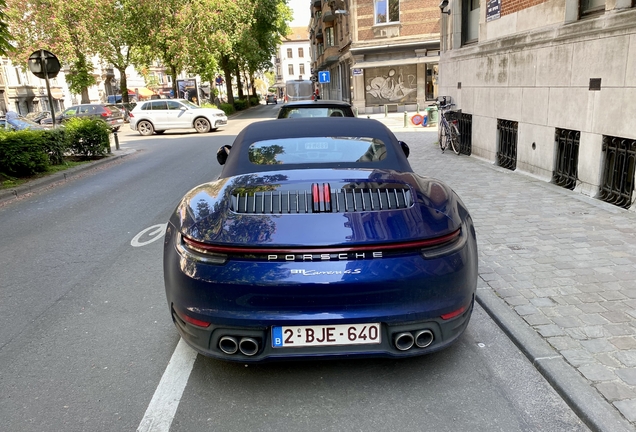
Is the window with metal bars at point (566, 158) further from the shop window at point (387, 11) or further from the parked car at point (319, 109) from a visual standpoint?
the shop window at point (387, 11)

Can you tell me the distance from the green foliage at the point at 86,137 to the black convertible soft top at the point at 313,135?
1210 centimetres

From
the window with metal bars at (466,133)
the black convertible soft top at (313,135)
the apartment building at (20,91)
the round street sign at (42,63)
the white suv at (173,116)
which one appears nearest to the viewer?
the black convertible soft top at (313,135)

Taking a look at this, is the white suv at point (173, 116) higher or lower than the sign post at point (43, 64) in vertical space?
lower

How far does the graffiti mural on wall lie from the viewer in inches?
1331

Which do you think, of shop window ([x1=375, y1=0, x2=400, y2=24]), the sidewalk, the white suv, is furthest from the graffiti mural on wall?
the sidewalk

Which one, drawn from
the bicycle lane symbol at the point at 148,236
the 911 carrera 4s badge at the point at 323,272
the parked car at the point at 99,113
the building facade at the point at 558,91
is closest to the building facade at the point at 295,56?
the parked car at the point at 99,113

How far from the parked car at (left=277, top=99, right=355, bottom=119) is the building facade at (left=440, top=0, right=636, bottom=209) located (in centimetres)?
329

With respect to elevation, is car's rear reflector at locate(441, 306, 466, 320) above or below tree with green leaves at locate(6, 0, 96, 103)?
below

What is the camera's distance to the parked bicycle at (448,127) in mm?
12453

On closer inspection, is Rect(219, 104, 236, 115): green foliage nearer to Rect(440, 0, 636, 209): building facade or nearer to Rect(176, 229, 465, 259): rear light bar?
Rect(440, 0, 636, 209): building facade

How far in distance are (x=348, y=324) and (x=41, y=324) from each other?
9.04ft

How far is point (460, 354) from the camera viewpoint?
10.7ft

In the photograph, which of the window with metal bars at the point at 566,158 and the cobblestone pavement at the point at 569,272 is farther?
the window with metal bars at the point at 566,158

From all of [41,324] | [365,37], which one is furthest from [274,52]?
[41,324]
